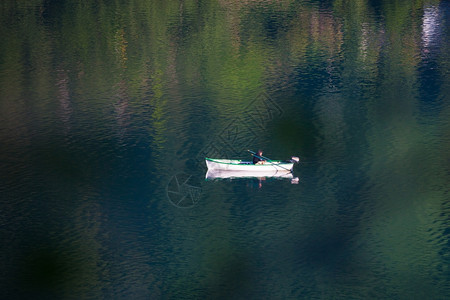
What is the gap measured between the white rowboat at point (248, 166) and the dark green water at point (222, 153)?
1.57 meters

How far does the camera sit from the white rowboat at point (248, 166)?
72.4m

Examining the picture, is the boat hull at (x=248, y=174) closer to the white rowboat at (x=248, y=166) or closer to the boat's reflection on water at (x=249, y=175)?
the boat's reflection on water at (x=249, y=175)

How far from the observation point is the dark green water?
2290 inches

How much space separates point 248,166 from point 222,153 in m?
6.20

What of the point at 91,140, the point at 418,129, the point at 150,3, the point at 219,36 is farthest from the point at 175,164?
the point at 150,3

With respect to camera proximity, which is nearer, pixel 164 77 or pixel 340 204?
pixel 340 204

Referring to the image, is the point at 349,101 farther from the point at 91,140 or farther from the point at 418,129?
the point at 91,140

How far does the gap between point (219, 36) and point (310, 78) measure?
79.4 feet

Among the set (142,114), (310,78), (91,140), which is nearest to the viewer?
(91,140)

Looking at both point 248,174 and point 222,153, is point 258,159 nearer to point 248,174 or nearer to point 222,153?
point 248,174

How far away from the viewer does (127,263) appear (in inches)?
2315

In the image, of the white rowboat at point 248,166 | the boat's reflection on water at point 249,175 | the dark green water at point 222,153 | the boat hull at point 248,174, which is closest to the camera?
the dark green water at point 222,153

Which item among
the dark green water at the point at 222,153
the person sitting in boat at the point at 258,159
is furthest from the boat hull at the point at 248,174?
the dark green water at the point at 222,153

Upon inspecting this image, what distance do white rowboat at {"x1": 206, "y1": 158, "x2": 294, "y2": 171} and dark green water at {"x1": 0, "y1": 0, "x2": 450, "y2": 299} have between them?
1.57 m
